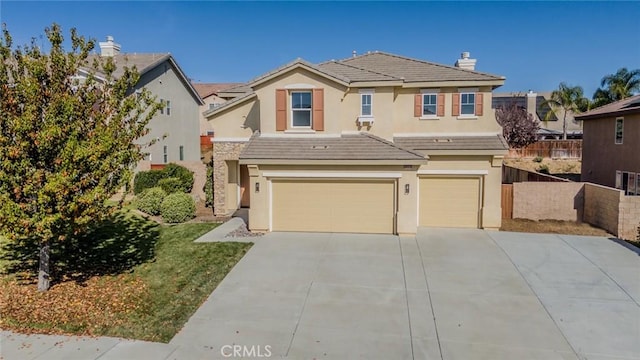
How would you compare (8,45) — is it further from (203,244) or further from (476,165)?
(476,165)

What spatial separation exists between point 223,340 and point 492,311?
5.78m

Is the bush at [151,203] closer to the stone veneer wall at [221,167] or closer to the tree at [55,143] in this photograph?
the stone veneer wall at [221,167]

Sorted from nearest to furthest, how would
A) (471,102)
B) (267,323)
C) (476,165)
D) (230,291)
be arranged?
(267,323) < (230,291) < (476,165) < (471,102)

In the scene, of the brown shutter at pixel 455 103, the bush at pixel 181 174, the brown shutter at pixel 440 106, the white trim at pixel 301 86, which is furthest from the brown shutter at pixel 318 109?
the bush at pixel 181 174

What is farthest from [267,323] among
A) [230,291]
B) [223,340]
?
[230,291]

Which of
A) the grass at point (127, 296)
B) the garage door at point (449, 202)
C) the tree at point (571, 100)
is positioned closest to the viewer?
the grass at point (127, 296)

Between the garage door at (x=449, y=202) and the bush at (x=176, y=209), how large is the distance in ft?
31.9

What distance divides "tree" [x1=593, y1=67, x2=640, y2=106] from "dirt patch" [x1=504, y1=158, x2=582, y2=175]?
968 cm

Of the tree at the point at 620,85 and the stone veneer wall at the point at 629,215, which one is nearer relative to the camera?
the stone veneer wall at the point at 629,215

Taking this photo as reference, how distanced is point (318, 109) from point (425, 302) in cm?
912

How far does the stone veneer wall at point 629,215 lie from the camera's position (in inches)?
585

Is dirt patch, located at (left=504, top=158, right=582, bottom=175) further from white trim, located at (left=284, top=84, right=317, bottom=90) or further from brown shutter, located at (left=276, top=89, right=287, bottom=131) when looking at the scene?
brown shutter, located at (left=276, top=89, right=287, bottom=131)

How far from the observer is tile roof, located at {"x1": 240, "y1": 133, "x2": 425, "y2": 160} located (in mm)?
14703

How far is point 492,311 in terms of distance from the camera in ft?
29.4
